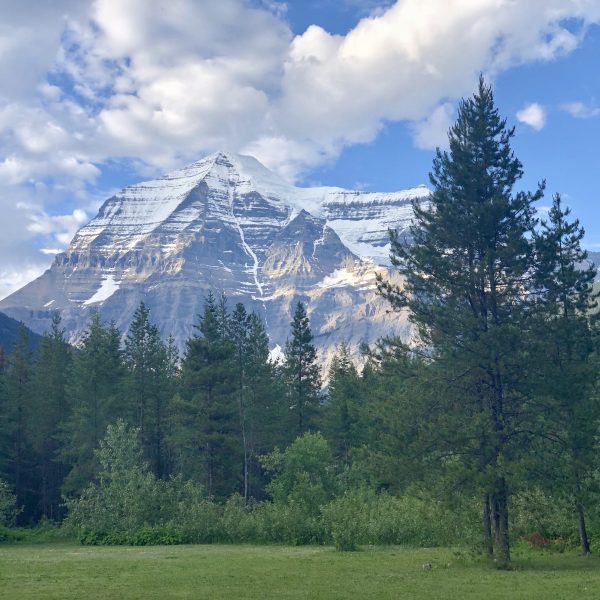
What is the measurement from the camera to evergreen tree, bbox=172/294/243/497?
53688 millimetres

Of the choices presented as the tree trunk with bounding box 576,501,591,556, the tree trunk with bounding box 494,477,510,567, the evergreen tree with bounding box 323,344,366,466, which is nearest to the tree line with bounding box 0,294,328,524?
the evergreen tree with bounding box 323,344,366,466

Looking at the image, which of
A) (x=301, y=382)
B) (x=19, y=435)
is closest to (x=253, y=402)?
Answer: (x=301, y=382)

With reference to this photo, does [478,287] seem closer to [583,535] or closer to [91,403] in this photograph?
[583,535]

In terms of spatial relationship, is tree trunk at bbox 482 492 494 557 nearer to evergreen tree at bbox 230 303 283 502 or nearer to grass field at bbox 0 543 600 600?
grass field at bbox 0 543 600 600

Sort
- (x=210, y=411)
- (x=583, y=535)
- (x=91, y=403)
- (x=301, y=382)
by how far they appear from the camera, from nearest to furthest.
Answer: (x=583, y=535)
(x=210, y=411)
(x=91, y=403)
(x=301, y=382)

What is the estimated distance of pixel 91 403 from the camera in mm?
59062

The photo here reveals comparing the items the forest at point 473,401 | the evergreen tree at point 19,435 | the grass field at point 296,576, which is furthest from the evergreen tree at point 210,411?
Result: the grass field at point 296,576

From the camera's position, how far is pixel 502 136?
27047mm

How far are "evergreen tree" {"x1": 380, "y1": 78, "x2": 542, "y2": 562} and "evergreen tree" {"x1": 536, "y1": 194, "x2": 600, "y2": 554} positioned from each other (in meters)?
0.78

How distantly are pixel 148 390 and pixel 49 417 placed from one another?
32.4ft

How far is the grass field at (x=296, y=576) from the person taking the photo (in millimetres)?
19297

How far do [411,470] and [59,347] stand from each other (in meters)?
55.4

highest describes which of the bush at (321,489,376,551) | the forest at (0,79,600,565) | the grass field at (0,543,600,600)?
the forest at (0,79,600,565)

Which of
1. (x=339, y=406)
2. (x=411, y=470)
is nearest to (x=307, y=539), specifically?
(x=411, y=470)
